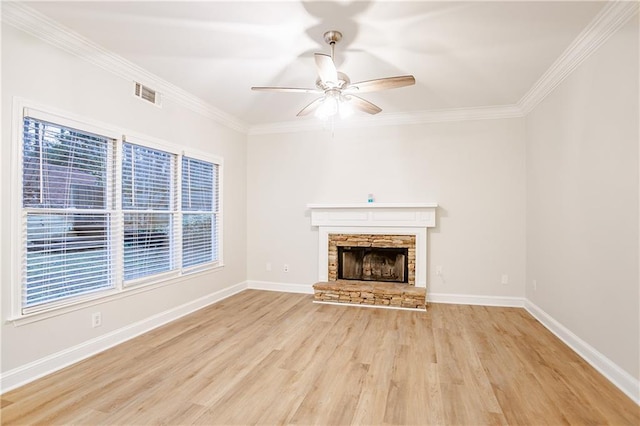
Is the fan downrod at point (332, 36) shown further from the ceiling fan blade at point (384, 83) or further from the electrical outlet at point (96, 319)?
the electrical outlet at point (96, 319)

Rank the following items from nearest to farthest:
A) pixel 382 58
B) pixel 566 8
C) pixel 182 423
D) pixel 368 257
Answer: pixel 182 423 → pixel 566 8 → pixel 382 58 → pixel 368 257

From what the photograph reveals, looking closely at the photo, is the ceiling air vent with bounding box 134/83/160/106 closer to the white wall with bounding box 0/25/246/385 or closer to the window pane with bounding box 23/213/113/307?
the white wall with bounding box 0/25/246/385

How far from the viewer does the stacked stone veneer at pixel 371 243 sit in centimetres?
452

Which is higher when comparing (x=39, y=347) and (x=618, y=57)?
(x=618, y=57)

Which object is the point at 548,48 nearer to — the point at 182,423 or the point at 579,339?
the point at 579,339

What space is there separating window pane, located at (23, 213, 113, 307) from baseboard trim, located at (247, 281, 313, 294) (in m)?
2.51

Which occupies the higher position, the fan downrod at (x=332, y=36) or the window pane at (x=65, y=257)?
the fan downrod at (x=332, y=36)

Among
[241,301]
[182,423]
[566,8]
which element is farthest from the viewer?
[241,301]

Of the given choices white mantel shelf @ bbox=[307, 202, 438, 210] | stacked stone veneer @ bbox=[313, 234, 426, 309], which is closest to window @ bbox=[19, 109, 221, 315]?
white mantel shelf @ bbox=[307, 202, 438, 210]

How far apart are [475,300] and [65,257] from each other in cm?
474

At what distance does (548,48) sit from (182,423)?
13.4ft

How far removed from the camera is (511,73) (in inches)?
129

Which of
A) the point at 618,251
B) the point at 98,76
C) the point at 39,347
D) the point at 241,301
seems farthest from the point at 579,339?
the point at 98,76

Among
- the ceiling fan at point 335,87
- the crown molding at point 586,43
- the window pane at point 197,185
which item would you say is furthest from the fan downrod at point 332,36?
the window pane at point 197,185
